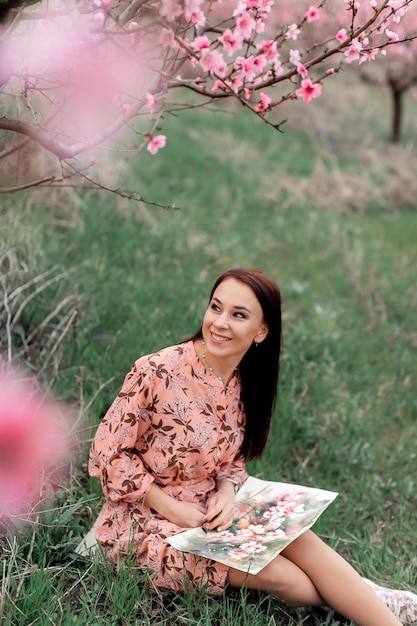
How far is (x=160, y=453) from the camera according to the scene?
2.15 metres

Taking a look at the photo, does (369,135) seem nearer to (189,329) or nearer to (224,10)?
(224,10)

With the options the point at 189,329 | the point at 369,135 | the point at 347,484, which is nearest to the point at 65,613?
the point at 347,484

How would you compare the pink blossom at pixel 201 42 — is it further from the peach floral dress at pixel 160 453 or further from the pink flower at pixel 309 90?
the peach floral dress at pixel 160 453

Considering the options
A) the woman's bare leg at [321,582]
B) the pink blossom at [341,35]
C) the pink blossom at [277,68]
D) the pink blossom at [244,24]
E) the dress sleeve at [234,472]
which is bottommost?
the woman's bare leg at [321,582]

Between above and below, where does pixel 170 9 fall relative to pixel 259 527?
above

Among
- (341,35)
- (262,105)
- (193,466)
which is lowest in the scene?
(193,466)

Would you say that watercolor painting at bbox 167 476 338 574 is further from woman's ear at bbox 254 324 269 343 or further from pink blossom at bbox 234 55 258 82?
pink blossom at bbox 234 55 258 82

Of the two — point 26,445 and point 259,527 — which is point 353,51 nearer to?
point 259,527

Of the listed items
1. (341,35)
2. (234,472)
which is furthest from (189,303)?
(341,35)

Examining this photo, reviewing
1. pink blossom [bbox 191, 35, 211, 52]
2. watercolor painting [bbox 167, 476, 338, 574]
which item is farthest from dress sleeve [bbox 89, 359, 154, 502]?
pink blossom [bbox 191, 35, 211, 52]

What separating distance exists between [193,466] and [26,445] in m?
0.67

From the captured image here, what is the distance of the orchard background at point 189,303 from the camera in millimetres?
2162

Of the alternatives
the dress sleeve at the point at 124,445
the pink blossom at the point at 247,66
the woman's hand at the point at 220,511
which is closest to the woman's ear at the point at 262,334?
the dress sleeve at the point at 124,445

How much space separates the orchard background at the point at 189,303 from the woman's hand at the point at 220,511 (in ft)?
0.66
